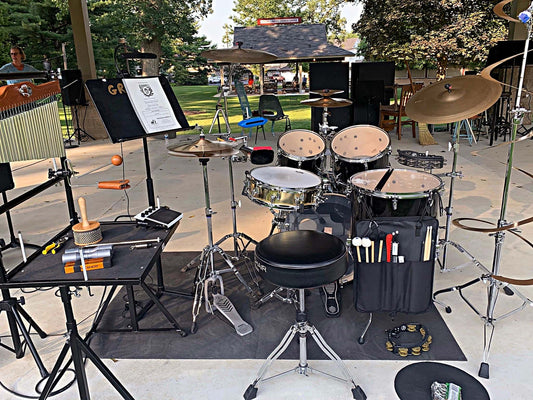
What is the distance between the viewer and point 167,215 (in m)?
2.75

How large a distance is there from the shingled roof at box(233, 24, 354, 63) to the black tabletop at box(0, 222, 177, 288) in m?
9.84

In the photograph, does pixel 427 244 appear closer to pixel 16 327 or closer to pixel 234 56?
pixel 16 327

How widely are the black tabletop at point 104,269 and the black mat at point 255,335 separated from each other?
704 millimetres

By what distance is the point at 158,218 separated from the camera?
8.80ft

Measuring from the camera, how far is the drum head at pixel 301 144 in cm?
403

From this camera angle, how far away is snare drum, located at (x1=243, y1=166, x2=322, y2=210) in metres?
2.90

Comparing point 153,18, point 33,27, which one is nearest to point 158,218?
point 153,18

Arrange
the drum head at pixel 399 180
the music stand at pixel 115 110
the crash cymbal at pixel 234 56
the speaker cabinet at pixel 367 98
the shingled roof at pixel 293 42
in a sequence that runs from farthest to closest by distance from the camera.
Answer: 1. the shingled roof at pixel 293 42
2. the speaker cabinet at pixel 367 98
3. the crash cymbal at pixel 234 56
4. the drum head at pixel 399 180
5. the music stand at pixel 115 110

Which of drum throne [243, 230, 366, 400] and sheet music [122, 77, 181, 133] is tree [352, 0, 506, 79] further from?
drum throne [243, 230, 366, 400]

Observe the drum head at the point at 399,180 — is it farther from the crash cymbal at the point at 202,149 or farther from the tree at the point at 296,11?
the tree at the point at 296,11

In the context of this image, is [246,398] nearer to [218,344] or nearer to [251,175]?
[218,344]

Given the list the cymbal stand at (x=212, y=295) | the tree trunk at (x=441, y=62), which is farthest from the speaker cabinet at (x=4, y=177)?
the tree trunk at (x=441, y=62)

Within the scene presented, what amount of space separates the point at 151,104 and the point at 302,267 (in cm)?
161

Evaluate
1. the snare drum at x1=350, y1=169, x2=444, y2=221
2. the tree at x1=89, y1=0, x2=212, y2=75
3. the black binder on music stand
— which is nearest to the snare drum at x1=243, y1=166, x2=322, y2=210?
the snare drum at x1=350, y1=169, x2=444, y2=221
